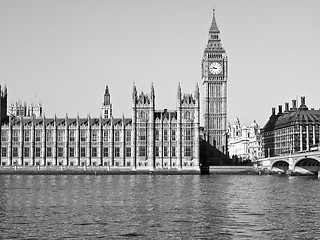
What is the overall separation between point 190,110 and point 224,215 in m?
107

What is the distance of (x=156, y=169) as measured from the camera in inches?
6289

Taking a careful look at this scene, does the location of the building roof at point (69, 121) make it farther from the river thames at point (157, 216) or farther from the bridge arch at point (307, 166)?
the river thames at point (157, 216)

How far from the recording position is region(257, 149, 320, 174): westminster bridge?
146 meters

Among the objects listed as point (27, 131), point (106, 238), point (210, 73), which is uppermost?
point (210, 73)

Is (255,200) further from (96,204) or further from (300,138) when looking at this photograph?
(300,138)

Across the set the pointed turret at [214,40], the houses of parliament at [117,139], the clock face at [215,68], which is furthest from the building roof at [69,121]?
the pointed turret at [214,40]

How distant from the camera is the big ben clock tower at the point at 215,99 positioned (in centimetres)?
17612

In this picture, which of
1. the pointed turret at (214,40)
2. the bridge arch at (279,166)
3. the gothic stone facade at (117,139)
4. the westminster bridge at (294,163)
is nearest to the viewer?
the westminster bridge at (294,163)

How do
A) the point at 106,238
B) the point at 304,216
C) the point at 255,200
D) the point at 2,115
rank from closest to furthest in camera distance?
the point at 106,238, the point at 304,216, the point at 255,200, the point at 2,115

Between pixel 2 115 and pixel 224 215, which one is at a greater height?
pixel 2 115

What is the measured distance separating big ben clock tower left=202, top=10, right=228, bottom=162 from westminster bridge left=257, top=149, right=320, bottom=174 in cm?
1202

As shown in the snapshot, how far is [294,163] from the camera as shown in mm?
150500

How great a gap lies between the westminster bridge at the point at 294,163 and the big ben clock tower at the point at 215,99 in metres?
12.0

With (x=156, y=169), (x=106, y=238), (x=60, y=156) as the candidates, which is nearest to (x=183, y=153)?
(x=156, y=169)
